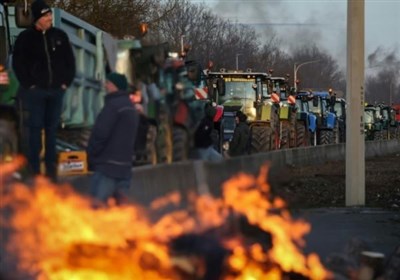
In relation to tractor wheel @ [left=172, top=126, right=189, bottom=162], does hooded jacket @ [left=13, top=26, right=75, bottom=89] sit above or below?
above

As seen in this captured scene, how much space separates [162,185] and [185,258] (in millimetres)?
545

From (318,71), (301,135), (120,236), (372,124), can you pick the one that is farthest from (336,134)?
(318,71)

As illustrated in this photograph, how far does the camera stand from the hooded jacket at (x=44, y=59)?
5246 millimetres

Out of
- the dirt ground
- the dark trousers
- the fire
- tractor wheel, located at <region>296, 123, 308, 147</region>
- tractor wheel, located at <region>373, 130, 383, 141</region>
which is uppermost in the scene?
the dark trousers

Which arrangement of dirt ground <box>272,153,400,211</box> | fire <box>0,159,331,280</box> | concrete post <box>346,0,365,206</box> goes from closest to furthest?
fire <box>0,159,331,280</box> → concrete post <box>346,0,365,206</box> → dirt ground <box>272,153,400,211</box>

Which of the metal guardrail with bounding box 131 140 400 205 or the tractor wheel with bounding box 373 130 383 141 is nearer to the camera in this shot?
the metal guardrail with bounding box 131 140 400 205

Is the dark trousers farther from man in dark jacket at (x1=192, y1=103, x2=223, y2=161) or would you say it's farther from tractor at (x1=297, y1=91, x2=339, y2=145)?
tractor at (x1=297, y1=91, x2=339, y2=145)

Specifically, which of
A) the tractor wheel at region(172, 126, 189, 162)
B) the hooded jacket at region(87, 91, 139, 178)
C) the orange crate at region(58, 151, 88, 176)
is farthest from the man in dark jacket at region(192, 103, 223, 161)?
the orange crate at region(58, 151, 88, 176)

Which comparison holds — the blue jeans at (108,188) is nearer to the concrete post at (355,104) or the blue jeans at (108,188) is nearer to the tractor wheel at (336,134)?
the concrete post at (355,104)

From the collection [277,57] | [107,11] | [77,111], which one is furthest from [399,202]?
[277,57]

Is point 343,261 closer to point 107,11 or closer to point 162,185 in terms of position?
point 162,185

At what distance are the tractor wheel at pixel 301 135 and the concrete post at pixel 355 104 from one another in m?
14.8

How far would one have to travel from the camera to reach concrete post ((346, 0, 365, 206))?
1312 cm

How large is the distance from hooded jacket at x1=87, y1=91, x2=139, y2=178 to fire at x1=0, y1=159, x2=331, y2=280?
28cm
